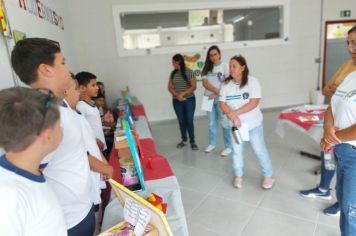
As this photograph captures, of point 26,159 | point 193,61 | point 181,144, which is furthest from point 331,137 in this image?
point 193,61

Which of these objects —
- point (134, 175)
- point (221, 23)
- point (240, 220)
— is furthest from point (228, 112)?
point (221, 23)

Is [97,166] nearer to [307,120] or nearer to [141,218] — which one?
[141,218]

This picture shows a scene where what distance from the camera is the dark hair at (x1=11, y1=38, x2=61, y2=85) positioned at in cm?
98

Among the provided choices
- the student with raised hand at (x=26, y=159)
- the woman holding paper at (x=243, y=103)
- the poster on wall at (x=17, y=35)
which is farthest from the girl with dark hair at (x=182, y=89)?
the student with raised hand at (x=26, y=159)

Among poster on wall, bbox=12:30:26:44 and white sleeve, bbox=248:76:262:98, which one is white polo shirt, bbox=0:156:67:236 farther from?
white sleeve, bbox=248:76:262:98

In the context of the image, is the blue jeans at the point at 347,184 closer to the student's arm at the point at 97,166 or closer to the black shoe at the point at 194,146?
the student's arm at the point at 97,166

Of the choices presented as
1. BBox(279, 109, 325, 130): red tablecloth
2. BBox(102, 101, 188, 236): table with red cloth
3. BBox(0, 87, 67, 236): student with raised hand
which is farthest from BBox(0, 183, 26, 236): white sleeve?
BBox(279, 109, 325, 130): red tablecloth

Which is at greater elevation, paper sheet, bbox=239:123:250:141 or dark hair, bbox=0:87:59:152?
dark hair, bbox=0:87:59:152

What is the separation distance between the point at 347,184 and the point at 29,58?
1.68 metres

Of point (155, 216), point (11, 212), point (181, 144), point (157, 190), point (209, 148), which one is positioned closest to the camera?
point (11, 212)

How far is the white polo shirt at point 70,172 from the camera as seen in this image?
1008 mm

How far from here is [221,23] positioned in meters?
5.25

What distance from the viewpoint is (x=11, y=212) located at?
0.66 metres

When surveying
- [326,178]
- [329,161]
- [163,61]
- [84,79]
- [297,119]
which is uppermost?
[163,61]
